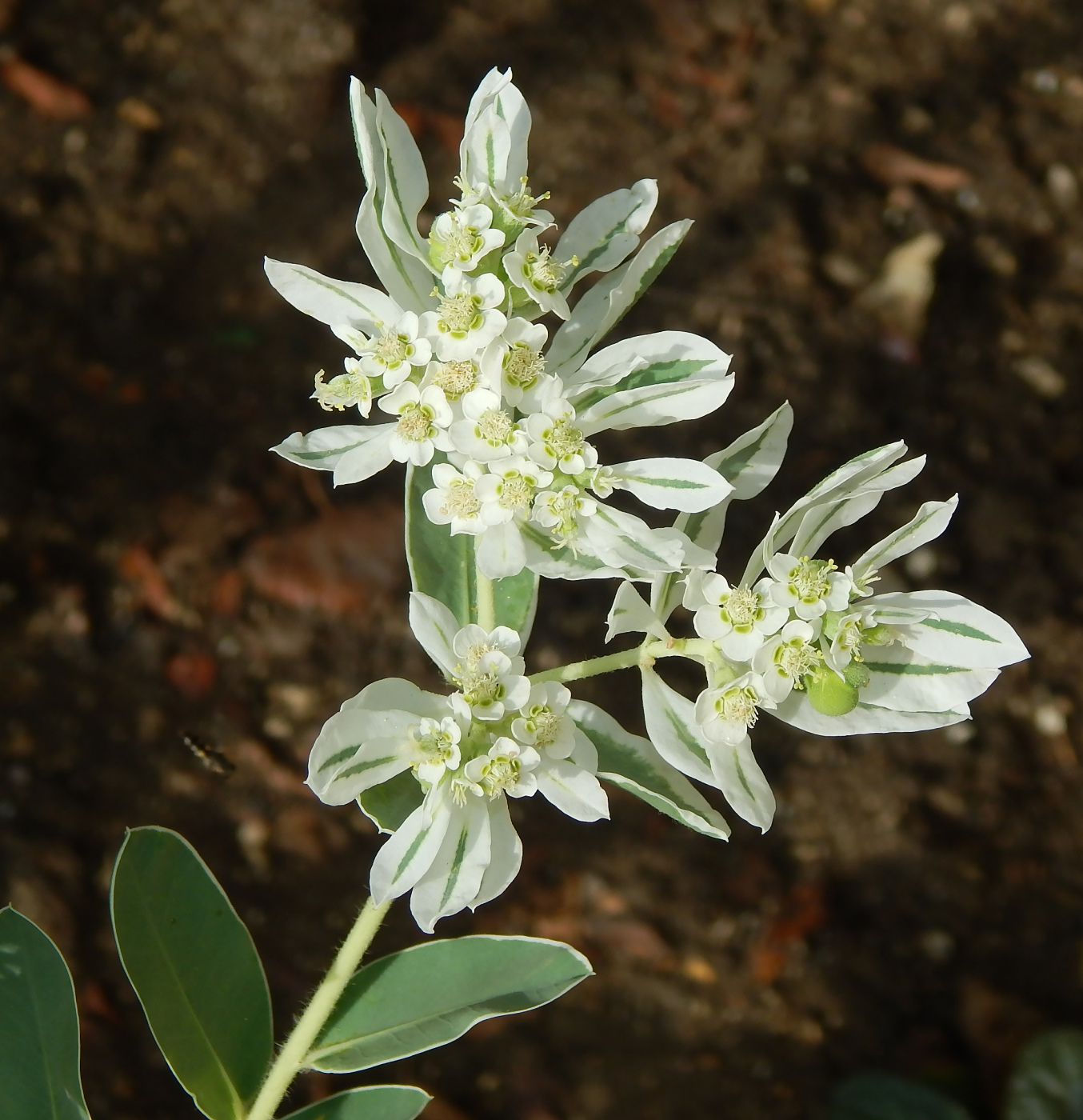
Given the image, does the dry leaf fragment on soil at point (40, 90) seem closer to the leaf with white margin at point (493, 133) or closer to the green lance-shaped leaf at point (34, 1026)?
the leaf with white margin at point (493, 133)

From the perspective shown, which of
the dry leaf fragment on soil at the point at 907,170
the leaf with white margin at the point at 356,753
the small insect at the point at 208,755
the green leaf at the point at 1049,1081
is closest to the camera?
the leaf with white margin at the point at 356,753

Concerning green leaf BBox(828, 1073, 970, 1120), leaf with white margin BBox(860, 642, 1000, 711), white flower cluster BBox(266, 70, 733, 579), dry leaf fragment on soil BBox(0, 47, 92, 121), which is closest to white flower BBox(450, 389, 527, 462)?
white flower cluster BBox(266, 70, 733, 579)

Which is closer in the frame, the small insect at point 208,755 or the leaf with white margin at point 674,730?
the leaf with white margin at point 674,730

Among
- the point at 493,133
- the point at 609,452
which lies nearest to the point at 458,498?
the point at 493,133

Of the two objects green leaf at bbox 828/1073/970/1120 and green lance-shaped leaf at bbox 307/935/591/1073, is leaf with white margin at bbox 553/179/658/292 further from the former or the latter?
green leaf at bbox 828/1073/970/1120

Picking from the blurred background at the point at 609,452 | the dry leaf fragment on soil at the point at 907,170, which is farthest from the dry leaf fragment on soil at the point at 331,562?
the dry leaf fragment on soil at the point at 907,170

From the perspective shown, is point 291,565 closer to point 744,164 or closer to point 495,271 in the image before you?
point 495,271

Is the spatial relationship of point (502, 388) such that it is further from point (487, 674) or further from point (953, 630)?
point (953, 630)
